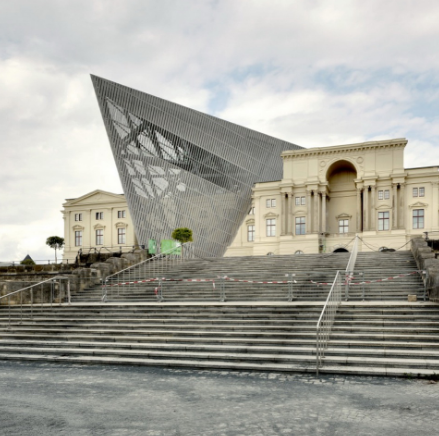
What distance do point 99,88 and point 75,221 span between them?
23656mm

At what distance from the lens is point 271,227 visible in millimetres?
47875

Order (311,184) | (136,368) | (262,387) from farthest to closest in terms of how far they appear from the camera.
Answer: (311,184) < (136,368) < (262,387)

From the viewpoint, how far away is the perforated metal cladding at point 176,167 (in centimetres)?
4209

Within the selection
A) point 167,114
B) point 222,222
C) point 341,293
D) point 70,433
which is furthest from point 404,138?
Result: point 70,433

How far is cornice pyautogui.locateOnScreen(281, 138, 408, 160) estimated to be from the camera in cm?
4388

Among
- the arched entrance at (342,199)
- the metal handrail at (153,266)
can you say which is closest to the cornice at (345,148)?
the arched entrance at (342,199)

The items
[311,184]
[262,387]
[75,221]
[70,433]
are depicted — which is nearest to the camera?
[70,433]

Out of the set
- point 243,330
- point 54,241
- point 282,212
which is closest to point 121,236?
point 54,241

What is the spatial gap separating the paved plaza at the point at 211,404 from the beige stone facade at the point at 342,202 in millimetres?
35616

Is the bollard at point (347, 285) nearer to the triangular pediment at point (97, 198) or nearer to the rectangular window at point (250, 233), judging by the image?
the rectangular window at point (250, 233)

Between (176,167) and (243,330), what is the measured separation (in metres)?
33.2

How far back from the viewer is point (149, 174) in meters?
42.8

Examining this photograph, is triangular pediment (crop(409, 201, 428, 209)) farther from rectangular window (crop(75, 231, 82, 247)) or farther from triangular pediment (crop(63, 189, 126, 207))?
rectangular window (crop(75, 231, 82, 247))

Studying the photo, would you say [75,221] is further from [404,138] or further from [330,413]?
[330,413]
